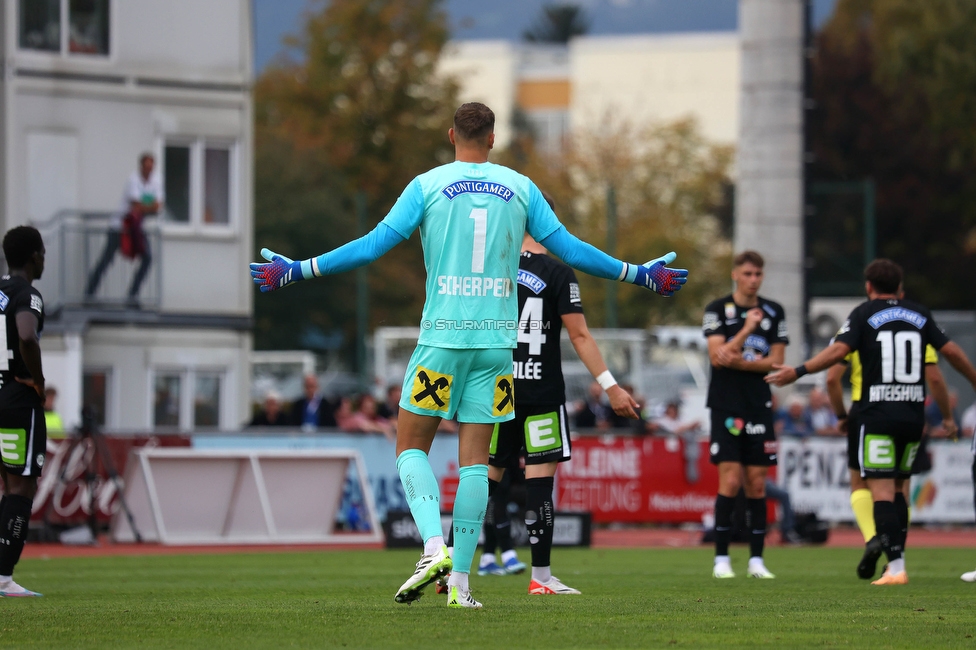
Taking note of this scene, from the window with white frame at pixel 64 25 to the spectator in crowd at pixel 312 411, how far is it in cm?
952

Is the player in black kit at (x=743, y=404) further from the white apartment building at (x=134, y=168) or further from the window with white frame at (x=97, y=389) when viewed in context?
the window with white frame at (x=97, y=389)

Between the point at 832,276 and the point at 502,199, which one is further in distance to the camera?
the point at 832,276

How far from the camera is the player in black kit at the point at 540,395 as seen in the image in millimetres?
9680

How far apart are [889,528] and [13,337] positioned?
6.02 metres

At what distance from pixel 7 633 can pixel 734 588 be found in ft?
15.9

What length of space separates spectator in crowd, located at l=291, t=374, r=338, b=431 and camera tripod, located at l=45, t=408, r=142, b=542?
3.46 metres

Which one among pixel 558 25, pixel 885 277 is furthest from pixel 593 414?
pixel 558 25

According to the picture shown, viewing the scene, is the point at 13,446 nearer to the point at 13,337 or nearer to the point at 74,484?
the point at 13,337

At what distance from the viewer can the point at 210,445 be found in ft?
69.0

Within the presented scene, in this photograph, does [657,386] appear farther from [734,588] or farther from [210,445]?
[734,588]

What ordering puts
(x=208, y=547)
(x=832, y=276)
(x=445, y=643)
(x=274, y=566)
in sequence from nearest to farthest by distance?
1. (x=445, y=643)
2. (x=274, y=566)
3. (x=208, y=547)
4. (x=832, y=276)

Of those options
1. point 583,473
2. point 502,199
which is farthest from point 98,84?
point 502,199

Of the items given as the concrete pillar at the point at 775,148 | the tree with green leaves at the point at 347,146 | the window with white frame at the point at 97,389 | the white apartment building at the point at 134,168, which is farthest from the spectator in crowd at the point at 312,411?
the tree with green leaves at the point at 347,146

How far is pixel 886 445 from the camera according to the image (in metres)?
11.1
